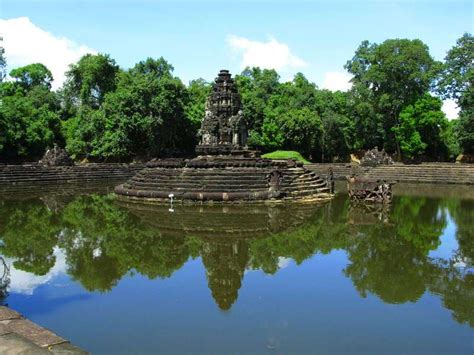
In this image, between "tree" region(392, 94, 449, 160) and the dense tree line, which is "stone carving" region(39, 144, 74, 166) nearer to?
the dense tree line

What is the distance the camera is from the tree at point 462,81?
38769 millimetres

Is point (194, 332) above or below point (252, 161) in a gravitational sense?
below

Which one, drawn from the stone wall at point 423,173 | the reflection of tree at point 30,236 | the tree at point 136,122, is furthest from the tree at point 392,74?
the reflection of tree at point 30,236

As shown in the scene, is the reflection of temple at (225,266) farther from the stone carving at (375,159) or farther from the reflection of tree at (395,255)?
the stone carving at (375,159)

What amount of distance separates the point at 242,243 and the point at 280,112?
3807 centimetres

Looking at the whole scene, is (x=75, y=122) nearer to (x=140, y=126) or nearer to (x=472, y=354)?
(x=140, y=126)

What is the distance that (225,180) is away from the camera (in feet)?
67.8

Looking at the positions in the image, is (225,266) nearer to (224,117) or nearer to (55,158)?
(224,117)

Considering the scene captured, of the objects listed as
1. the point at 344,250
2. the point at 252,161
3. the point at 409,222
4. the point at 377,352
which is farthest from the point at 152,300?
the point at 252,161

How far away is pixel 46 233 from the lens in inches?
529

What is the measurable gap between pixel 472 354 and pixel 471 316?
1421 mm

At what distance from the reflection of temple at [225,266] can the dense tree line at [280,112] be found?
105ft

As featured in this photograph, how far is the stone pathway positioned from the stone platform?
14097 mm

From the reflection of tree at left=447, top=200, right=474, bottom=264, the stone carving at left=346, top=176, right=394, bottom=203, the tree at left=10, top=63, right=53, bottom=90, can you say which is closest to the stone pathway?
the reflection of tree at left=447, top=200, right=474, bottom=264
